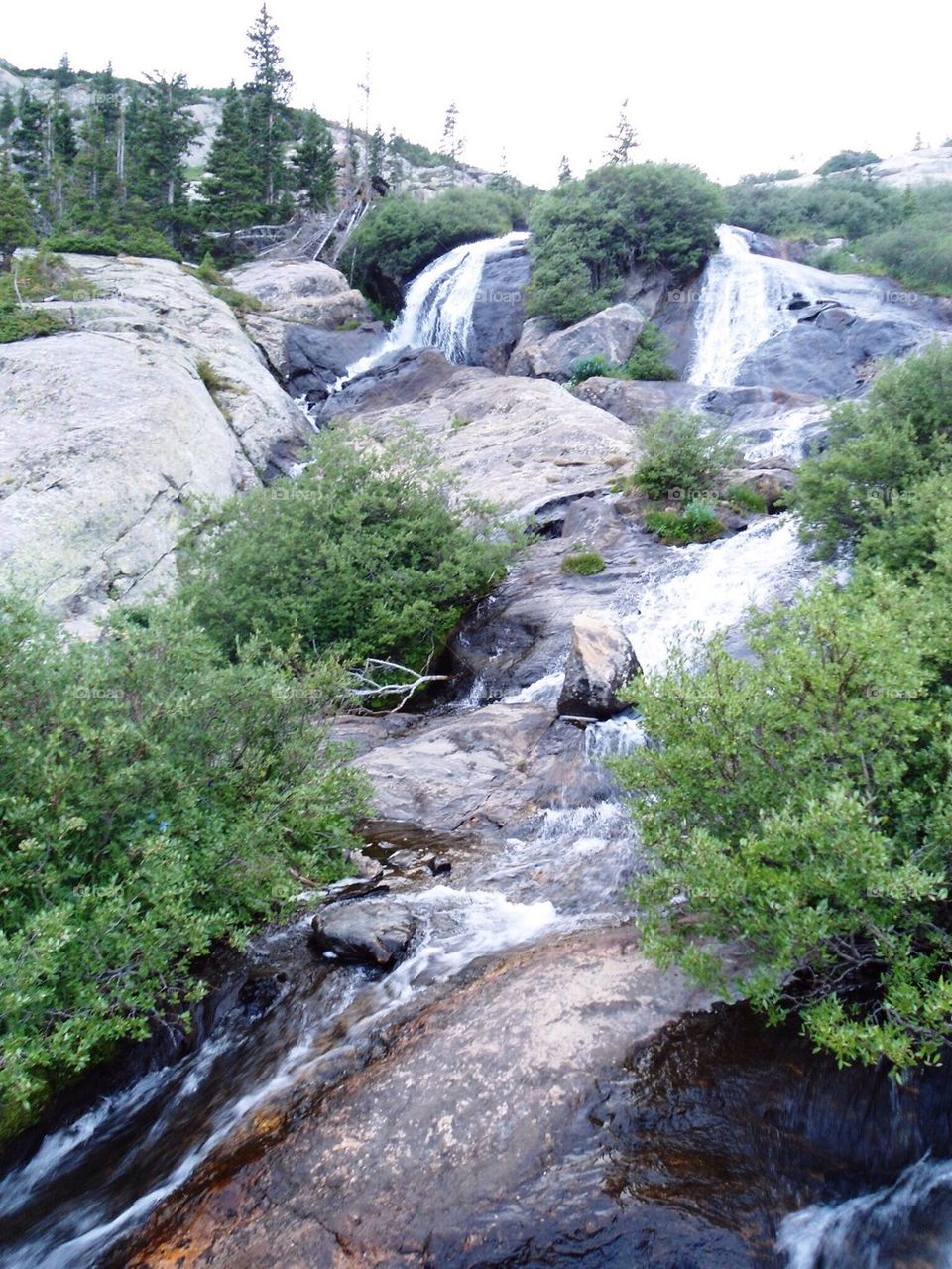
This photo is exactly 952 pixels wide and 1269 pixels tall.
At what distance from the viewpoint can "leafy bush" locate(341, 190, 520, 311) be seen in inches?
1561

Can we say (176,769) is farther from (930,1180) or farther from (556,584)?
(556,584)

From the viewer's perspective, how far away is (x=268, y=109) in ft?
156

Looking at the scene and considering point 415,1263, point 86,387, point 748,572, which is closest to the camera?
point 415,1263

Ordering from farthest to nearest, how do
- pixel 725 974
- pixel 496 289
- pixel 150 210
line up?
pixel 150 210 → pixel 496 289 → pixel 725 974

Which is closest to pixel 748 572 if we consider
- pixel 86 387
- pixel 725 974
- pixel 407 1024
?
pixel 725 974

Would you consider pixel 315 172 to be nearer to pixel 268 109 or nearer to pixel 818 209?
pixel 268 109

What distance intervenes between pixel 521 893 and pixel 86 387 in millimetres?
18129

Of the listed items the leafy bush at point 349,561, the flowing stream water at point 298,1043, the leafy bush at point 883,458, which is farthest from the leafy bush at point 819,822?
the leafy bush at point 349,561

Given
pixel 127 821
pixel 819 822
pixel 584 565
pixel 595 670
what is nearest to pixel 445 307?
pixel 584 565

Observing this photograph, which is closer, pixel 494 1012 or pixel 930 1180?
pixel 930 1180

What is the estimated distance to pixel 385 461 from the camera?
15648 millimetres

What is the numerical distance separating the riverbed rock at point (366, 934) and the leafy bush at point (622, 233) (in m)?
29.2

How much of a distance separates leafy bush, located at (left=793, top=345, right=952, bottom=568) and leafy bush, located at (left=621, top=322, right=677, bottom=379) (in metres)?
15.9

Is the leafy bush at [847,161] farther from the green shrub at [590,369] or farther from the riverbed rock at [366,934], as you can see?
the riverbed rock at [366,934]
